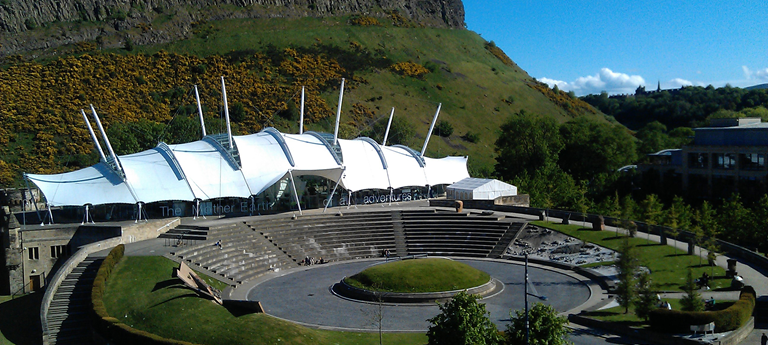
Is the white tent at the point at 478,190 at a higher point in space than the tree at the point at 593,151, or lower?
lower

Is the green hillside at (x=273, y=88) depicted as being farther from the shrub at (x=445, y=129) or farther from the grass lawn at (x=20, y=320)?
the grass lawn at (x=20, y=320)

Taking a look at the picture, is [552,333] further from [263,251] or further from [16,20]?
[16,20]

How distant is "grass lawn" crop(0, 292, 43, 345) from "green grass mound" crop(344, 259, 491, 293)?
739 inches

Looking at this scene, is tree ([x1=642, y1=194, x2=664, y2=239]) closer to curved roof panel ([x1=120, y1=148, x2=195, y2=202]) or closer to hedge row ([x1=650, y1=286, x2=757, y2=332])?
hedge row ([x1=650, y1=286, x2=757, y2=332])

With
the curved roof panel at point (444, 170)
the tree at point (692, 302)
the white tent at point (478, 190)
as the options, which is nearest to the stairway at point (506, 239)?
the white tent at point (478, 190)

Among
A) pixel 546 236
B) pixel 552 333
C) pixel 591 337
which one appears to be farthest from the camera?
pixel 546 236

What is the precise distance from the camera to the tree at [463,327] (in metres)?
23.7

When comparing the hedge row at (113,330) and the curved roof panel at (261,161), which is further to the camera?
the curved roof panel at (261,161)

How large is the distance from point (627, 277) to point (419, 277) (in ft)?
40.9

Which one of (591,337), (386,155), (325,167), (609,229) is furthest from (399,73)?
(591,337)

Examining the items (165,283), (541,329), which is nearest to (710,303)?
(541,329)

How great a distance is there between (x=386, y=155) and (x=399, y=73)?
238 ft

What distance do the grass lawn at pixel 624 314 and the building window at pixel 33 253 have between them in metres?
39.2

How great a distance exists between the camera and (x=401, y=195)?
69688 mm
